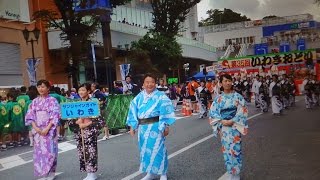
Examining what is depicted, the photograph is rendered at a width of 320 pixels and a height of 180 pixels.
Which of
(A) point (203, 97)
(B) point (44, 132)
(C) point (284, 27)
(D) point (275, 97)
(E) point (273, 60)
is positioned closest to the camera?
(B) point (44, 132)

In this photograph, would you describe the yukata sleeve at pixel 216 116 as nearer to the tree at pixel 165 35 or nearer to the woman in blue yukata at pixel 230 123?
the woman in blue yukata at pixel 230 123

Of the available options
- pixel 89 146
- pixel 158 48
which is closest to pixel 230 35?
pixel 158 48

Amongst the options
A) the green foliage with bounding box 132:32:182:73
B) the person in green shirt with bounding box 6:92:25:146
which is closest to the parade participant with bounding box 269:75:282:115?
the person in green shirt with bounding box 6:92:25:146

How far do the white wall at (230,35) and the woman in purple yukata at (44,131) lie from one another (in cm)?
7542

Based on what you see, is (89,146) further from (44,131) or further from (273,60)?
(273,60)

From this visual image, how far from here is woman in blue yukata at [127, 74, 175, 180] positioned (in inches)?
287

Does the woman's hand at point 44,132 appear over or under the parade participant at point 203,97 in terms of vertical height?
over

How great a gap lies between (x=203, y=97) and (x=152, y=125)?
1382 centimetres

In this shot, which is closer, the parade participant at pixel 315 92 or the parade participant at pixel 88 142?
the parade participant at pixel 88 142

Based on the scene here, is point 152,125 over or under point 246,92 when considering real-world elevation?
over

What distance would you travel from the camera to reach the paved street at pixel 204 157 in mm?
7852

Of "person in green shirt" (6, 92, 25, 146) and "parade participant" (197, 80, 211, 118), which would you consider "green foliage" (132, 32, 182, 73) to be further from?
"person in green shirt" (6, 92, 25, 146)

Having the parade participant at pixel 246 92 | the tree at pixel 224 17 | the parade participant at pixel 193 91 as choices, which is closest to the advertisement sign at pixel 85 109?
the parade participant at pixel 193 91

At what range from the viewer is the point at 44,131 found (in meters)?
8.24
